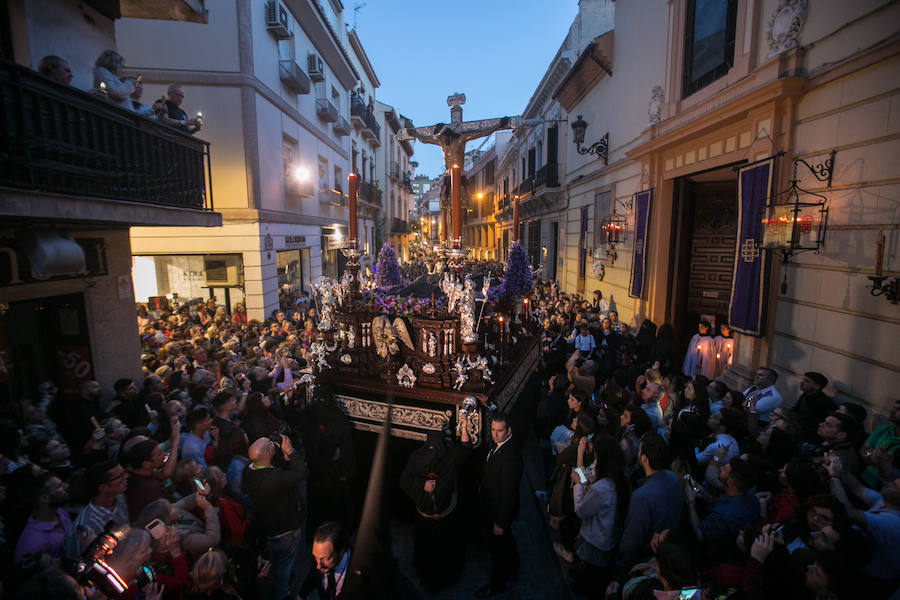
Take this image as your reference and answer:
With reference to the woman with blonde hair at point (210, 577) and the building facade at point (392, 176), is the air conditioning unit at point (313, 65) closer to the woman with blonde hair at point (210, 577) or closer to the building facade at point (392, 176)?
the building facade at point (392, 176)

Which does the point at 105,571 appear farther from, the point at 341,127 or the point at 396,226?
the point at 396,226

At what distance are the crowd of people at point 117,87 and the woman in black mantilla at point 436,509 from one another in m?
5.15

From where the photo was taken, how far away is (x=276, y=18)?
38.3ft

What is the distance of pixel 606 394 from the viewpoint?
507cm

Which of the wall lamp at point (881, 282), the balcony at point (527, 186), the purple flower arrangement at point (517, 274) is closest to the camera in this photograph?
the wall lamp at point (881, 282)

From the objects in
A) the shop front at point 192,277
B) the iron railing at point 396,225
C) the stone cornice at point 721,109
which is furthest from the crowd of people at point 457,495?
the iron railing at point 396,225

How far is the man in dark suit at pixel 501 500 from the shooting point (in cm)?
367

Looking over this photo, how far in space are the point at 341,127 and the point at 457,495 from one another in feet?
63.4

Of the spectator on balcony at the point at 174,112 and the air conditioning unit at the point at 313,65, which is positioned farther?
the air conditioning unit at the point at 313,65

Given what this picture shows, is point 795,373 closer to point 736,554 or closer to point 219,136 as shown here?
point 736,554

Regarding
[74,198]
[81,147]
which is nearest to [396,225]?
[81,147]

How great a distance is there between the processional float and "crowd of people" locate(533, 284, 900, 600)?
Answer: 3.36ft

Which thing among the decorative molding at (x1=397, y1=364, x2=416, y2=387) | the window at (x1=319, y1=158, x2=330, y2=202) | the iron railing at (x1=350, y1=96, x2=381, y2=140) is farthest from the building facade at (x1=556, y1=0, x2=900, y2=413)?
the iron railing at (x1=350, y1=96, x2=381, y2=140)

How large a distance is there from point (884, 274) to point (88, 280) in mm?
10085
